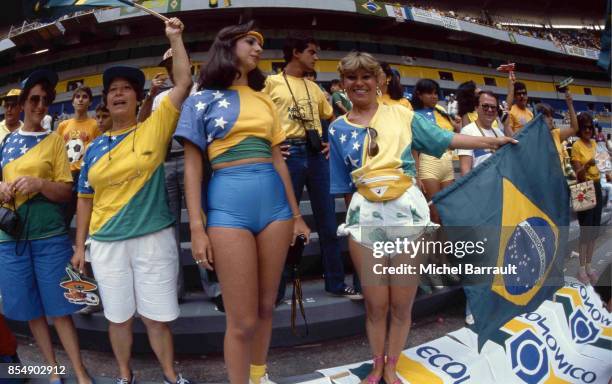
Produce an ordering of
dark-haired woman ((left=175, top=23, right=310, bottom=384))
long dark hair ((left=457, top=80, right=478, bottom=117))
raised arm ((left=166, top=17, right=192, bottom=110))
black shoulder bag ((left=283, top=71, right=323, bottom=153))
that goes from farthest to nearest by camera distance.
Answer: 1. long dark hair ((left=457, top=80, right=478, bottom=117))
2. black shoulder bag ((left=283, top=71, right=323, bottom=153))
3. raised arm ((left=166, top=17, right=192, bottom=110))
4. dark-haired woman ((left=175, top=23, right=310, bottom=384))

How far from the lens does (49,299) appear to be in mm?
2307

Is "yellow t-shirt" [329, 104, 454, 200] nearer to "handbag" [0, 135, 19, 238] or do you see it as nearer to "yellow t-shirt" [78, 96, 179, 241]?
"yellow t-shirt" [78, 96, 179, 241]

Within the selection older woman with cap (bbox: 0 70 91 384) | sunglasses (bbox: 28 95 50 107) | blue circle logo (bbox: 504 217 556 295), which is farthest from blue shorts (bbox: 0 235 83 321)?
blue circle logo (bbox: 504 217 556 295)

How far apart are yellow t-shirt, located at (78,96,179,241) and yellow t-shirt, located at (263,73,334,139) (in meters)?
0.91

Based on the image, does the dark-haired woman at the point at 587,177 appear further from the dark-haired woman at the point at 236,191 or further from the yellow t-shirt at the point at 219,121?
the yellow t-shirt at the point at 219,121

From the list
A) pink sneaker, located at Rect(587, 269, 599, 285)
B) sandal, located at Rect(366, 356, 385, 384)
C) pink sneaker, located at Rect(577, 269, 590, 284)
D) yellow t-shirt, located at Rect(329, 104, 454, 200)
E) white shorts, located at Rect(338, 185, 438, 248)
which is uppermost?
yellow t-shirt, located at Rect(329, 104, 454, 200)

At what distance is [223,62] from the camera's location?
1813 mm

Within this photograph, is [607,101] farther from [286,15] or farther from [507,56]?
[286,15]

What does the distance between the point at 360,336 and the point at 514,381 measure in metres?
1.15

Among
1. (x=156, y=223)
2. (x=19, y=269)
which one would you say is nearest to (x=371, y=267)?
(x=156, y=223)

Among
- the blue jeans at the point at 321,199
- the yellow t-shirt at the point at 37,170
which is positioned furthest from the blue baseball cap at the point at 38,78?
the blue jeans at the point at 321,199

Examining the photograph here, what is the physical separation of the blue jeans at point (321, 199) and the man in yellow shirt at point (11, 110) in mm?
2153

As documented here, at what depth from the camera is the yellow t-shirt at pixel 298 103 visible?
A: 2.82m

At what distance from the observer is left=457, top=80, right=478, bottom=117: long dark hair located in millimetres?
3816
